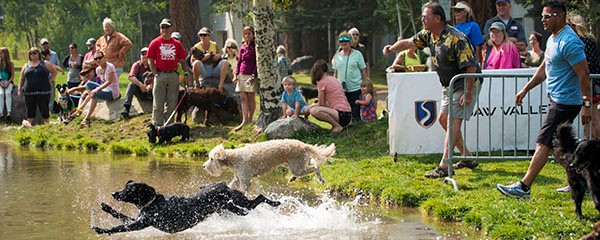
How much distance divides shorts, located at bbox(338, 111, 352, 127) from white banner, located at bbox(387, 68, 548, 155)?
2.77 meters

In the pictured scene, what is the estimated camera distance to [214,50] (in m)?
18.8

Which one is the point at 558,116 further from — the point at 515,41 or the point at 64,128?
the point at 64,128

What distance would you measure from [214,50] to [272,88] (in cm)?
264

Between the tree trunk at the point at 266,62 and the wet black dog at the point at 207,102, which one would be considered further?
the wet black dog at the point at 207,102

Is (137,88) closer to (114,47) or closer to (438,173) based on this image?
(114,47)

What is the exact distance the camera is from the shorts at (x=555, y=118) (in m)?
8.93

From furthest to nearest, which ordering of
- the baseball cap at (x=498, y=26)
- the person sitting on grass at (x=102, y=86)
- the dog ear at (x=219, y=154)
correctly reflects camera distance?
the person sitting on grass at (x=102, y=86) < the baseball cap at (x=498, y=26) < the dog ear at (x=219, y=154)

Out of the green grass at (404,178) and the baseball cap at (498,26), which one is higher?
the baseball cap at (498,26)

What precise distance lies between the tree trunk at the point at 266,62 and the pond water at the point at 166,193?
2.72 meters

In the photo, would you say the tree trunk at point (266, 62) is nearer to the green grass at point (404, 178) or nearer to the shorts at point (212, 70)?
the green grass at point (404, 178)

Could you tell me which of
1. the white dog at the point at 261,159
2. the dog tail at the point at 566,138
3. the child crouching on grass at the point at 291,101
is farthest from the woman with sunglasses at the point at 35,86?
the dog tail at the point at 566,138

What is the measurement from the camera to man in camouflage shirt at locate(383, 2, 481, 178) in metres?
10.7

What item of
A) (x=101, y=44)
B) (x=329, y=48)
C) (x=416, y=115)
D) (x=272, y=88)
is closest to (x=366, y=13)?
(x=329, y=48)

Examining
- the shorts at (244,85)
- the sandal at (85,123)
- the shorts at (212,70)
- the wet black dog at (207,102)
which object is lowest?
the sandal at (85,123)
